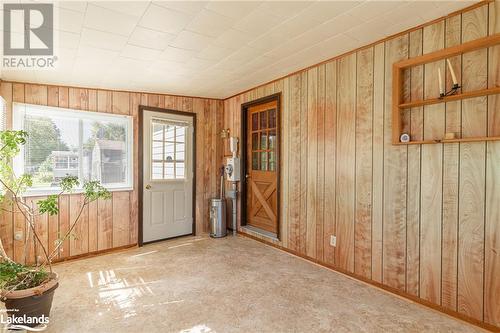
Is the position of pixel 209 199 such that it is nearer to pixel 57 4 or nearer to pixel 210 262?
pixel 210 262

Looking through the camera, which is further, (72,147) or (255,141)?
(255,141)

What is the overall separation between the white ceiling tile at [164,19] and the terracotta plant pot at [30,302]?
2316 mm

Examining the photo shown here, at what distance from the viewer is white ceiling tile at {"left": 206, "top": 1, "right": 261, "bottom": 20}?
201 centimetres

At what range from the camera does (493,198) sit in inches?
80.4

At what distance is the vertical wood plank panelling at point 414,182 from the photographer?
2.46 meters

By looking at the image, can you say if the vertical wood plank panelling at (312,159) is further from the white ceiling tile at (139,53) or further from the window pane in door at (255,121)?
the white ceiling tile at (139,53)

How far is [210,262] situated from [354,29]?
315cm

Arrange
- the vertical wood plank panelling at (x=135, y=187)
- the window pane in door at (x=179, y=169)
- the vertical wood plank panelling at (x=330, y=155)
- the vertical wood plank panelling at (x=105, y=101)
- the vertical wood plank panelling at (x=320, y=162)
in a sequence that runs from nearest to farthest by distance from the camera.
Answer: the vertical wood plank panelling at (x=330, y=155)
the vertical wood plank panelling at (x=320, y=162)
the vertical wood plank panelling at (x=105, y=101)
the vertical wood plank panelling at (x=135, y=187)
the window pane in door at (x=179, y=169)

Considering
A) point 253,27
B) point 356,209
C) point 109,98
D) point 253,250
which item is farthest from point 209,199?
point 253,27

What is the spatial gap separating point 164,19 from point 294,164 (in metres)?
2.39

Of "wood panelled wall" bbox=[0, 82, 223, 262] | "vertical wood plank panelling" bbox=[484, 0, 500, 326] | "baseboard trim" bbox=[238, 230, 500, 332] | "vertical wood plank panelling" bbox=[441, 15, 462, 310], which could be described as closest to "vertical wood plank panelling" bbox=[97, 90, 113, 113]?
"wood panelled wall" bbox=[0, 82, 223, 262]

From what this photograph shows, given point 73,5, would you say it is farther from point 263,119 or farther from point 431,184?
point 431,184

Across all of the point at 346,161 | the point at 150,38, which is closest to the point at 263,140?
the point at 346,161

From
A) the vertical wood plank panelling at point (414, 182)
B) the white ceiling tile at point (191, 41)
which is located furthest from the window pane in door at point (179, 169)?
the vertical wood plank panelling at point (414, 182)
